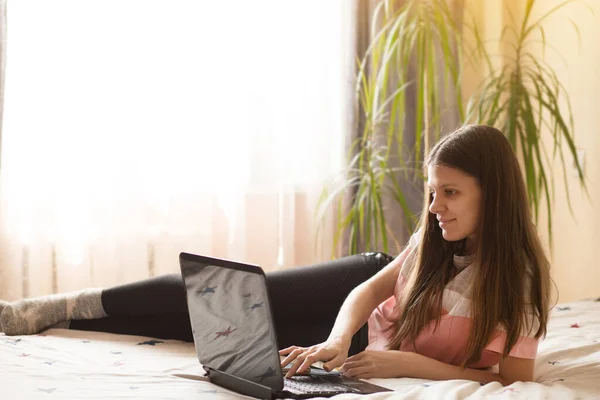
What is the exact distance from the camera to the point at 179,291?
6.52 feet

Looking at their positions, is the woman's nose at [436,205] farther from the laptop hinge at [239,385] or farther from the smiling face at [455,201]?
the laptop hinge at [239,385]

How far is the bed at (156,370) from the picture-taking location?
1.34m

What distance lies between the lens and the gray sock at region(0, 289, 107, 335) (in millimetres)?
1924

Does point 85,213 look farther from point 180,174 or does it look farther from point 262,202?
point 262,202

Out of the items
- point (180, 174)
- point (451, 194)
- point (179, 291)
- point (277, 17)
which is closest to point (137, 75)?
point (180, 174)

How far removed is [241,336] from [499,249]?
509mm

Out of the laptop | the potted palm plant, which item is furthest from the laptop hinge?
the potted palm plant

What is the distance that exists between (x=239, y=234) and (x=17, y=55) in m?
0.99

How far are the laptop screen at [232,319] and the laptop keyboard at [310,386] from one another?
0.04 m

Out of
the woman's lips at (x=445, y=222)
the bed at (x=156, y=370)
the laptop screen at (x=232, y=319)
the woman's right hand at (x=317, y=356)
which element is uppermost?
the woman's lips at (x=445, y=222)

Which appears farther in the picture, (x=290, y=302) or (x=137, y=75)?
(x=137, y=75)

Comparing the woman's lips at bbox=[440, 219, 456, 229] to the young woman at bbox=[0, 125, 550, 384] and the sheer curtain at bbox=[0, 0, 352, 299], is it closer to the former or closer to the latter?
the young woman at bbox=[0, 125, 550, 384]

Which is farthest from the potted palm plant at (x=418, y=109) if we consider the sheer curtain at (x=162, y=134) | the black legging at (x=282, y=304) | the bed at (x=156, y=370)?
the bed at (x=156, y=370)

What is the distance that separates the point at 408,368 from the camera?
150 cm
